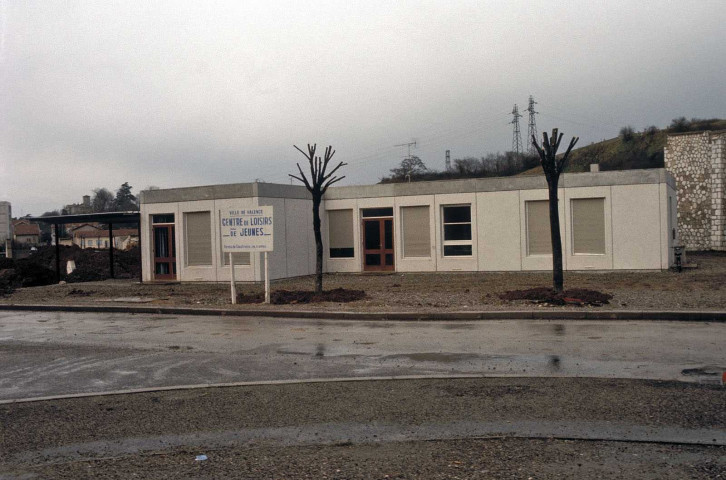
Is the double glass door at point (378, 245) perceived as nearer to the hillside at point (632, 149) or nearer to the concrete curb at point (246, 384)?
the concrete curb at point (246, 384)

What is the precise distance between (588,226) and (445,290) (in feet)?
29.3

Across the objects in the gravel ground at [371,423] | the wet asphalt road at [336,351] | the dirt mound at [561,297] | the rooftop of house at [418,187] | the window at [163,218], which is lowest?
the wet asphalt road at [336,351]

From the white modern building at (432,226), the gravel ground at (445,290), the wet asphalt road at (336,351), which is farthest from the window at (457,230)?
the wet asphalt road at (336,351)

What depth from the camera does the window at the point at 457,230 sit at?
2870 cm

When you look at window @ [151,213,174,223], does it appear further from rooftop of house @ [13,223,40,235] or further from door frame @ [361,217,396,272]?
rooftop of house @ [13,223,40,235]

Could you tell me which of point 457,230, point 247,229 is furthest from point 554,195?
point 457,230

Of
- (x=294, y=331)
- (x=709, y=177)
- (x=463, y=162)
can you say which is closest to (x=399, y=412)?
(x=294, y=331)

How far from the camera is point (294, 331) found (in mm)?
13883

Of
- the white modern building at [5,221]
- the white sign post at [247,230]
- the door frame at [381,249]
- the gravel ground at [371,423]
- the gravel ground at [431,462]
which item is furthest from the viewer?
the white modern building at [5,221]

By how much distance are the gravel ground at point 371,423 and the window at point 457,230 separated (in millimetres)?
20629

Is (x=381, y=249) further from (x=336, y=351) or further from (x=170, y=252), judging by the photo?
(x=336, y=351)

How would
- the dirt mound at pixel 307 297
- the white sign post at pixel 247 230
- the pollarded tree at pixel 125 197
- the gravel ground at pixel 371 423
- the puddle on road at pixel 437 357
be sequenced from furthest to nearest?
the pollarded tree at pixel 125 197, the white sign post at pixel 247 230, the dirt mound at pixel 307 297, the puddle on road at pixel 437 357, the gravel ground at pixel 371 423

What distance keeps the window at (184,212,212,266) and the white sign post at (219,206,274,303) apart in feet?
26.9

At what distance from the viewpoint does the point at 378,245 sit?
3006 cm
